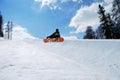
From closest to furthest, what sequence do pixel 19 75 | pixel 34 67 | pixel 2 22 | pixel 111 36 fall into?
1. pixel 19 75
2. pixel 34 67
3. pixel 111 36
4. pixel 2 22

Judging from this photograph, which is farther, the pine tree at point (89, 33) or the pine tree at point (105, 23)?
the pine tree at point (89, 33)

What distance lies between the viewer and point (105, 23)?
4897 cm

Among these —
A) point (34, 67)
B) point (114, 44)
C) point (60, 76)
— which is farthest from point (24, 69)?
point (114, 44)

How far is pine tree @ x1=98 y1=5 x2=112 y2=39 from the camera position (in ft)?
153

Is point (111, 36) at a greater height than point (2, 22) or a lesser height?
lesser

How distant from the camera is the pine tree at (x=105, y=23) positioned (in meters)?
46.6

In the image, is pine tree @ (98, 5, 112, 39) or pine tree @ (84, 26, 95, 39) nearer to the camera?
pine tree @ (98, 5, 112, 39)

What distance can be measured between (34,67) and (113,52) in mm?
4559

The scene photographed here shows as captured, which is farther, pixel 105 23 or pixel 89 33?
pixel 89 33

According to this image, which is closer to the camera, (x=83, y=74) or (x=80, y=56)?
(x=83, y=74)

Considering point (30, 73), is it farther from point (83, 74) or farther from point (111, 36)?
point (111, 36)

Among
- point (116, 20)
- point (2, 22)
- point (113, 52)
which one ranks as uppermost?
point (2, 22)

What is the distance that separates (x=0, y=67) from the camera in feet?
25.8

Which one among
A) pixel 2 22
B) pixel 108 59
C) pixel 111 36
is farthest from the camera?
pixel 2 22
